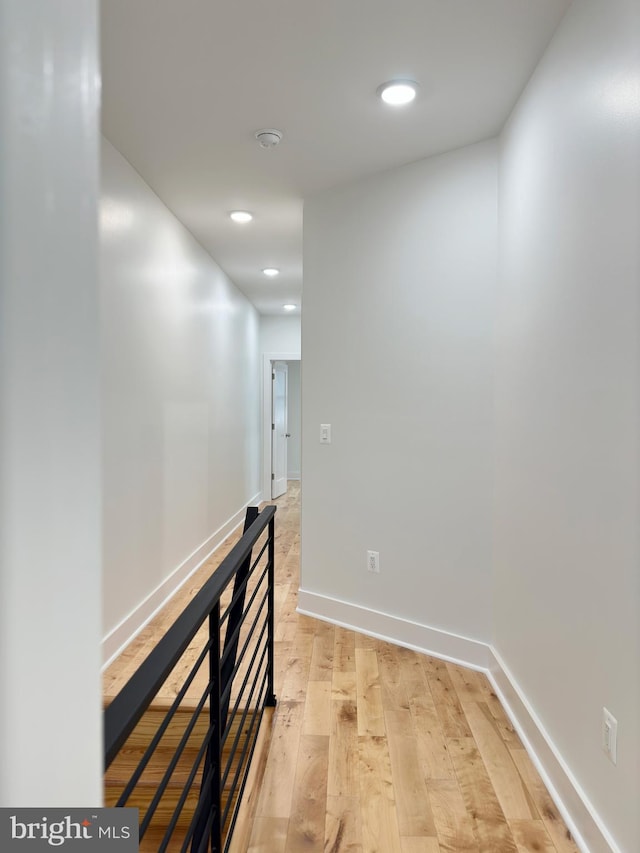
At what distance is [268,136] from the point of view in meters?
2.48

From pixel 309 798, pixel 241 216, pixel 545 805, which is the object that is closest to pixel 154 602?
pixel 309 798

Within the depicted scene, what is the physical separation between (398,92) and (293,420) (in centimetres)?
742

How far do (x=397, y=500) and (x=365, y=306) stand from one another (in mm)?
1065

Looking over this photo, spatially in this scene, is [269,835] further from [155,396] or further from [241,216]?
[241,216]

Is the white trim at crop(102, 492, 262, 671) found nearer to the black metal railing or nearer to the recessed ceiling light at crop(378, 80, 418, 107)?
the black metal railing

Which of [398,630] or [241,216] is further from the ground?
[241,216]

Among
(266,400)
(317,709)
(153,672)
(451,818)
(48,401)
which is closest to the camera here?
(48,401)

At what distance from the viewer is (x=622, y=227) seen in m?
1.36

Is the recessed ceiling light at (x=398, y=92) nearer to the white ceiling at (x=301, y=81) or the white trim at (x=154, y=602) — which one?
the white ceiling at (x=301, y=81)

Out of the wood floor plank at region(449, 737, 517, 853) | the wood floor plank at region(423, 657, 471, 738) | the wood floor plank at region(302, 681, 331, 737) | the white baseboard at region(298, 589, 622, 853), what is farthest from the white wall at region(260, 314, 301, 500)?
the wood floor plank at region(449, 737, 517, 853)

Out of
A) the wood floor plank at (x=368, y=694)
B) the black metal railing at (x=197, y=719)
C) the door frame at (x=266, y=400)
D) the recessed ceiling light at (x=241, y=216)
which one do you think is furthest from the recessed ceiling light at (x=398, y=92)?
the door frame at (x=266, y=400)

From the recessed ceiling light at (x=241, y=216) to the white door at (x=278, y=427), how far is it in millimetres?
3566

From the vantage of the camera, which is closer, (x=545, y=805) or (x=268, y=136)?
(x=545, y=805)

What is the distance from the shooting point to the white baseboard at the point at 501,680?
1.49 m
